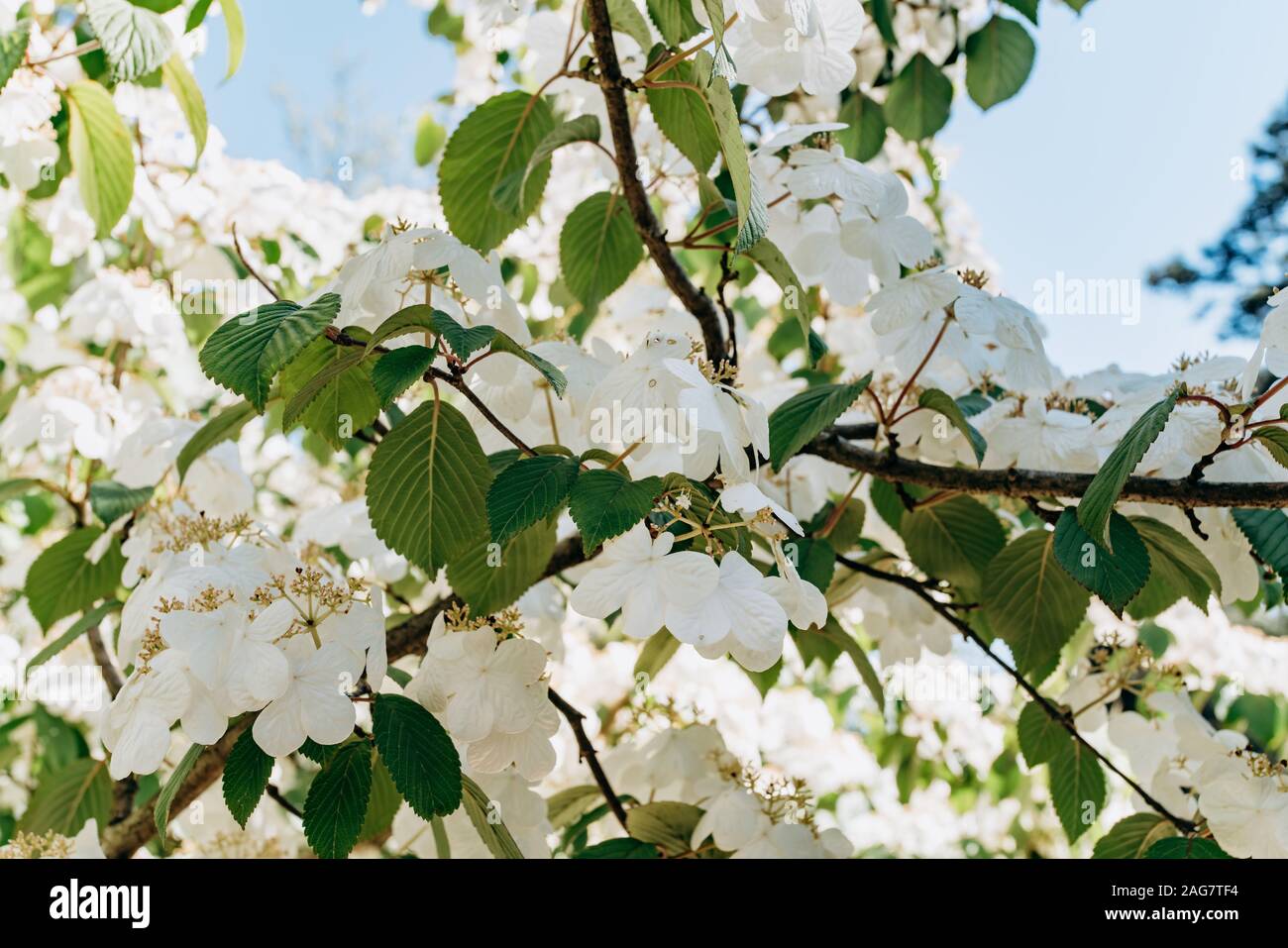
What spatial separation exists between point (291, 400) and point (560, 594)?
2.09ft

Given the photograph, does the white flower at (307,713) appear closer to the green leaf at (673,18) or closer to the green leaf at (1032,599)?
the green leaf at (673,18)

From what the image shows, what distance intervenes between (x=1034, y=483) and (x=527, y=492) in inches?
17.1

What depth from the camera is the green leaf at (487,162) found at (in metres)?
0.97

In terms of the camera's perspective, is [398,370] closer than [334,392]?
Yes

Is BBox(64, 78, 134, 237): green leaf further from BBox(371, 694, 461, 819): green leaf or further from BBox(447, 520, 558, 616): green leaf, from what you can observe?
BBox(371, 694, 461, 819): green leaf

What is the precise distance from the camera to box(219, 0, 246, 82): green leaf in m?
1.04

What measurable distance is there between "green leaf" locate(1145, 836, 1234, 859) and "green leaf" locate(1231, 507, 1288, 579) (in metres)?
0.23

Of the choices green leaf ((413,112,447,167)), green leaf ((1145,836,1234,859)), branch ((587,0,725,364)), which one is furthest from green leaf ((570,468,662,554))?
green leaf ((413,112,447,167))

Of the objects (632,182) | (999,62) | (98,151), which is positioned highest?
(999,62)

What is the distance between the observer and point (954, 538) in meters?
1.09

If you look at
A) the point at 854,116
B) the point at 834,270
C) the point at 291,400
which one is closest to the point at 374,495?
the point at 291,400

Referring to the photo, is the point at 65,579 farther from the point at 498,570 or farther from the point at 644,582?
the point at 644,582

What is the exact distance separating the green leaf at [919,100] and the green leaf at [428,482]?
3.01ft

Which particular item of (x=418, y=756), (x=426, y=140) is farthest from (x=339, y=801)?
(x=426, y=140)
